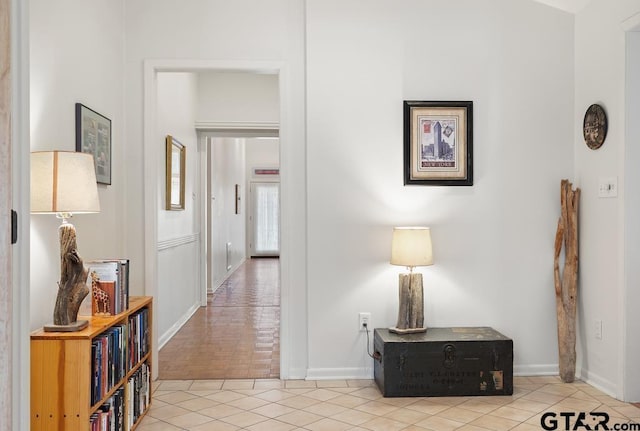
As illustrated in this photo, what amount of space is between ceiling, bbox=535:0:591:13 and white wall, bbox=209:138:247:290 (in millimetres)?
4679

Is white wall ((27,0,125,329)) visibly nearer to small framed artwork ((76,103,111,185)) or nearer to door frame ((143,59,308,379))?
small framed artwork ((76,103,111,185))

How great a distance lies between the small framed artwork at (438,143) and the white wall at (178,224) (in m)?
1.78

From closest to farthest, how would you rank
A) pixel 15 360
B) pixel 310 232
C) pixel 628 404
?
pixel 15 360 < pixel 628 404 < pixel 310 232

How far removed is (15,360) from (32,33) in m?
1.56

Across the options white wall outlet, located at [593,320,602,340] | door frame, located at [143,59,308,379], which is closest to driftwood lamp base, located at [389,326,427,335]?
door frame, located at [143,59,308,379]

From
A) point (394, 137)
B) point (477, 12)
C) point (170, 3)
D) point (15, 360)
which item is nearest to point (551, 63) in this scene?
point (477, 12)

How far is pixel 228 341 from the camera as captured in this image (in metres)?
4.64

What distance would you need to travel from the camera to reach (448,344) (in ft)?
10.7

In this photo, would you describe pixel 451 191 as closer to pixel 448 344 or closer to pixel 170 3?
pixel 448 344

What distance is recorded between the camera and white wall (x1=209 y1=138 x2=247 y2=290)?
24.6 feet

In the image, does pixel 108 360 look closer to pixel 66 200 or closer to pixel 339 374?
pixel 66 200

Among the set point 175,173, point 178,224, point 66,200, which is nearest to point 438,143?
point 66,200

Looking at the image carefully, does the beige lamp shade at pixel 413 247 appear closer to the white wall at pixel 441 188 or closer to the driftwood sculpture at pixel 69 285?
the white wall at pixel 441 188

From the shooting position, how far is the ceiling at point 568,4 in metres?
3.56
